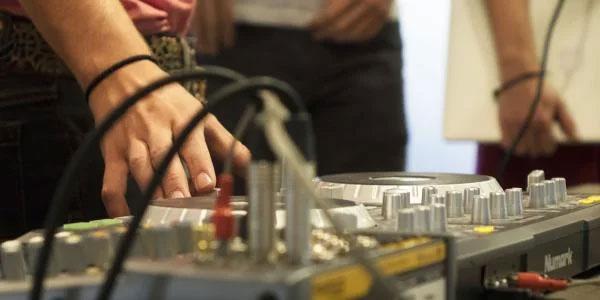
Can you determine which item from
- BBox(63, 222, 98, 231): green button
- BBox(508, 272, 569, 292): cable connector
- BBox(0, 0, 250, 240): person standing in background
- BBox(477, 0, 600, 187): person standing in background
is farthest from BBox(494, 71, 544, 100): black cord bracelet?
BBox(63, 222, 98, 231): green button

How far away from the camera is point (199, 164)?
1006 mm

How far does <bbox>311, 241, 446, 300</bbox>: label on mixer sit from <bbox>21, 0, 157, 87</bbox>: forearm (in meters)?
0.47

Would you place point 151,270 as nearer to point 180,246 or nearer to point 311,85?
point 180,246

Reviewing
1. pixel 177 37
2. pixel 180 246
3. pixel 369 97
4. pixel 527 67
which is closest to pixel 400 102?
pixel 369 97

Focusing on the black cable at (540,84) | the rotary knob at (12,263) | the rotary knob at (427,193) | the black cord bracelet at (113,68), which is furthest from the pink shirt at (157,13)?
the black cable at (540,84)

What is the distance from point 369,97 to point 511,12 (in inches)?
12.7

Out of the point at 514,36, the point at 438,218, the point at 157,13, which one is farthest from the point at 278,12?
the point at 438,218

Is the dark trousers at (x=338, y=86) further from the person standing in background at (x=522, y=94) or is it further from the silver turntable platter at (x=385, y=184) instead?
the silver turntable platter at (x=385, y=184)

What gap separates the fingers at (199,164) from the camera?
1.00 m

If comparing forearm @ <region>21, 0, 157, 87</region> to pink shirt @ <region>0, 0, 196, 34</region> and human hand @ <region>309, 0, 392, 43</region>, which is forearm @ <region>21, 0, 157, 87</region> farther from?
human hand @ <region>309, 0, 392, 43</region>

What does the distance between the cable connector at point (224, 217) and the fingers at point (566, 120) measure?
1.34m

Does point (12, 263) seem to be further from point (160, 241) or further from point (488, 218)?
point (488, 218)

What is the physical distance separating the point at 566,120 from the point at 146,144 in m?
1.07

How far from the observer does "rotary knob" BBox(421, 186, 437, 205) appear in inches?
36.2
